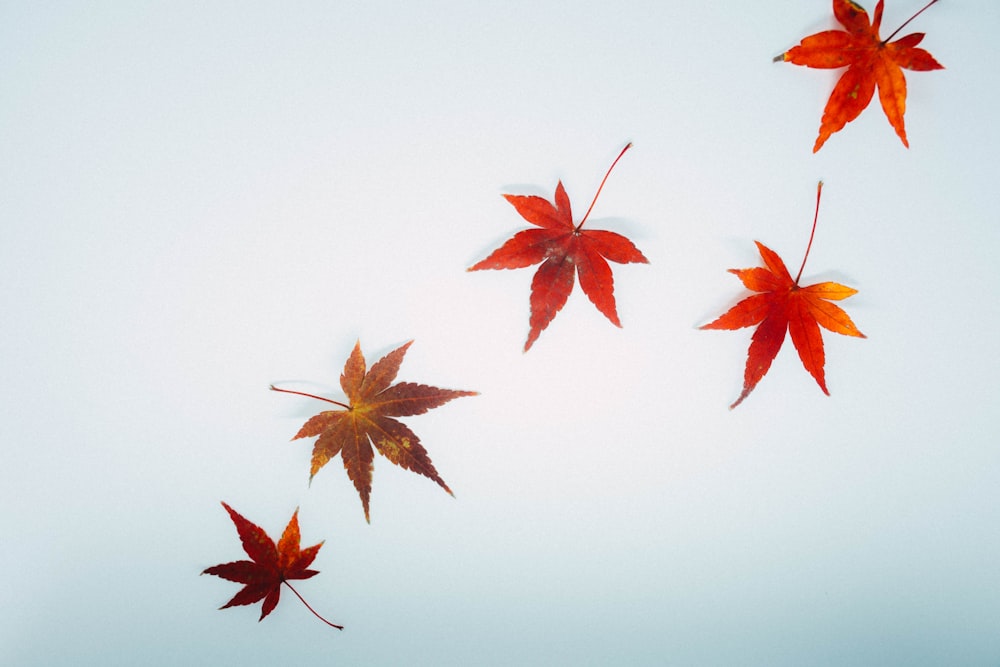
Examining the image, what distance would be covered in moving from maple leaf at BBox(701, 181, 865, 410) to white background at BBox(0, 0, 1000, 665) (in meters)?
0.05

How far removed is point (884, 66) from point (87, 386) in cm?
129

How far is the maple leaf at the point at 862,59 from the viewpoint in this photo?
0.67 metres

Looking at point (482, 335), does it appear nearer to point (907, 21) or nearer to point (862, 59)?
point (862, 59)

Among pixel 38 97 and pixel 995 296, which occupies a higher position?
pixel 38 97

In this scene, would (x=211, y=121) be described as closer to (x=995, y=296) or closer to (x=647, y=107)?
(x=647, y=107)

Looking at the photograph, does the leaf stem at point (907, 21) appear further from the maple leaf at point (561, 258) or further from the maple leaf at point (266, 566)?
the maple leaf at point (266, 566)

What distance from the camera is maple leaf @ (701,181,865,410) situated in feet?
2.41

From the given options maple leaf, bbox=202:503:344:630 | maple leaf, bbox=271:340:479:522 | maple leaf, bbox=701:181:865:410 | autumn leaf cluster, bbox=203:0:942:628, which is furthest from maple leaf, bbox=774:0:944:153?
maple leaf, bbox=202:503:344:630

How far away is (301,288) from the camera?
763mm

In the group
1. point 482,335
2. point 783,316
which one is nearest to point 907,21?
point 783,316

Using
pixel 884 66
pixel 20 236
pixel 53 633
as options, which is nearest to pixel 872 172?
pixel 884 66

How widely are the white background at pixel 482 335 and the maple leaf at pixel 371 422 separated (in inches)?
2.4

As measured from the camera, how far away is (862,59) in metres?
0.69

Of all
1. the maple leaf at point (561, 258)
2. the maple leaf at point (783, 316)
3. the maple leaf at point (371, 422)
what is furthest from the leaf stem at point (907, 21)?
the maple leaf at point (371, 422)
